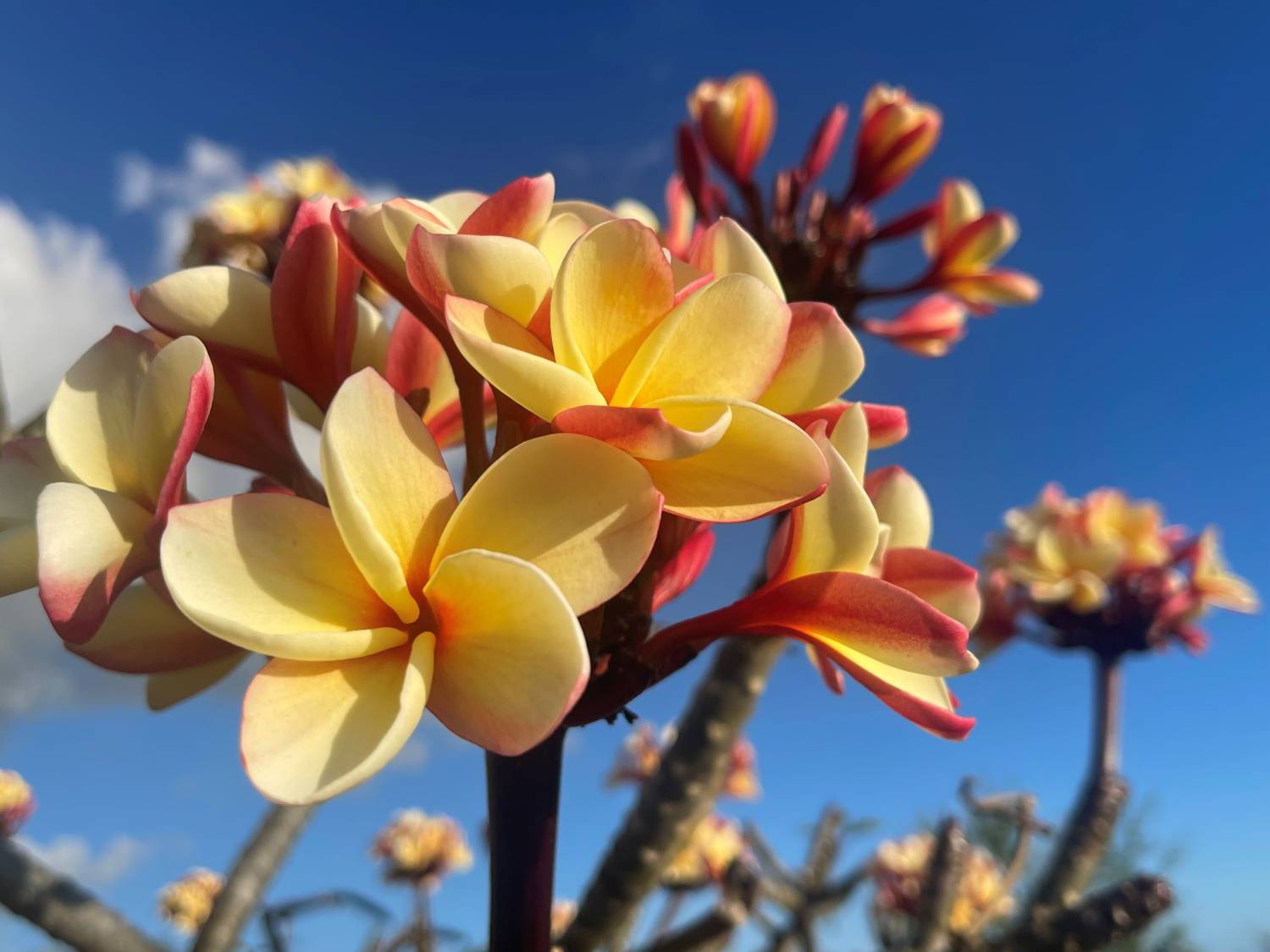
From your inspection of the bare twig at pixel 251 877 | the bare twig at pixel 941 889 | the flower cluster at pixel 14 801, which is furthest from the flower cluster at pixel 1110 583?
the flower cluster at pixel 14 801

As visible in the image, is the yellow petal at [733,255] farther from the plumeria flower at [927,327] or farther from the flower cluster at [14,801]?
the flower cluster at [14,801]

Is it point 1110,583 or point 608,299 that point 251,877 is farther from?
point 1110,583

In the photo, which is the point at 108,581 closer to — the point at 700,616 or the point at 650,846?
the point at 700,616

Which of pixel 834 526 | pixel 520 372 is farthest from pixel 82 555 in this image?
pixel 834 526

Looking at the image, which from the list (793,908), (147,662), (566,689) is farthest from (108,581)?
(793,908)

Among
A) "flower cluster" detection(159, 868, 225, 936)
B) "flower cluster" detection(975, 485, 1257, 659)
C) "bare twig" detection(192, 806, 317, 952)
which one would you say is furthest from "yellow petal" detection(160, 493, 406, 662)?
"flower cluster" detection(159, 868, 225, 936)

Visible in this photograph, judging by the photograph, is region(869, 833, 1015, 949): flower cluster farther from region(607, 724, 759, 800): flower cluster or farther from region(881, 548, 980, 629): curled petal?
region(881, 548, 980, 629): curled petal

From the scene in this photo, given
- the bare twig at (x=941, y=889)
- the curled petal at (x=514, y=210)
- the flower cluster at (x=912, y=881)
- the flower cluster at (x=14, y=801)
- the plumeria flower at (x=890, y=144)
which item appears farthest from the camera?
the flower cluster at (x=14, y=801)
